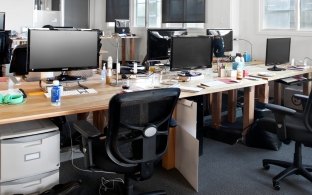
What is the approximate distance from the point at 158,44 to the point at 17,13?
17.8ft

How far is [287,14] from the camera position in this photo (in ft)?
17.7

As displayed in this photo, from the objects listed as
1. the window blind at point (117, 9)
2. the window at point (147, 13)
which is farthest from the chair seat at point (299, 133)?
the window blind at point (117, 9)

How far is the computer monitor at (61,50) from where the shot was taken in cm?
267

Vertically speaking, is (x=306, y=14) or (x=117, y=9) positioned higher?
(x=117, y=9)

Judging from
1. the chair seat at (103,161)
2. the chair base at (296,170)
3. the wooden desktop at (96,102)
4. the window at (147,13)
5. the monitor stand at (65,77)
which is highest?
the window at (147,13)

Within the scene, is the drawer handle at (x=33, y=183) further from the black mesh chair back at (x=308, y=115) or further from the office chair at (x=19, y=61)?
the black mesh chair back at (x=308, y=115)

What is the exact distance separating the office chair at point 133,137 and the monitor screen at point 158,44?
1811mm

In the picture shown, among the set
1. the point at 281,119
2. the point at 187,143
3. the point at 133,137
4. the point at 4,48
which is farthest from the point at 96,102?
the point at 281,119

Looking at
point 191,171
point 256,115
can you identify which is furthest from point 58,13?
point 191,171

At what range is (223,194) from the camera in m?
2.56

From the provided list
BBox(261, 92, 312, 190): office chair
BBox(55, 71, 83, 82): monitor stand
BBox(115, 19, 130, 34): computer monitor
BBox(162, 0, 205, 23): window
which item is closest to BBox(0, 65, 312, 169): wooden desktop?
BBox(55, 71, 83, 82): monitor stand

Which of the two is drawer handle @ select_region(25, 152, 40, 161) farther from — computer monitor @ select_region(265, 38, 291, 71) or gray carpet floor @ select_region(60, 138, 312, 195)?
computer monitor @ select_region(265, 38, 291, 71)

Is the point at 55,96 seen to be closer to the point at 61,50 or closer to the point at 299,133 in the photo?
the point at 61,50

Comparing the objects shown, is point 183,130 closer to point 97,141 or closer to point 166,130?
point 166,130
